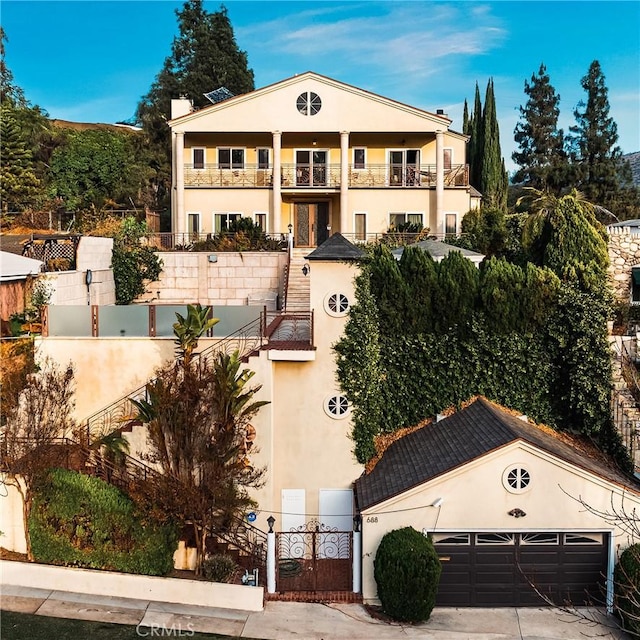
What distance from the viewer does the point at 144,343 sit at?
714 inches

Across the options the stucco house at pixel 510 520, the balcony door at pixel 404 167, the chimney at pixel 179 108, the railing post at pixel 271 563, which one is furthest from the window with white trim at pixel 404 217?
the railing post at pixel 271 563

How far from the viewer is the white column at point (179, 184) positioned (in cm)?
3231

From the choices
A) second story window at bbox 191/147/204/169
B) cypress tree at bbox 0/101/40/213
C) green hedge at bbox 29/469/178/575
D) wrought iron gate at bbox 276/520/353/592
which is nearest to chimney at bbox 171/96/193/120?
second story window at bbox 191/147/204/169

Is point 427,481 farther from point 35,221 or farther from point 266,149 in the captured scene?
point 35,221

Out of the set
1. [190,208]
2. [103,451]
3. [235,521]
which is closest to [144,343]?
[103,451]

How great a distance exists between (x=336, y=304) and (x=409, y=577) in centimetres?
696

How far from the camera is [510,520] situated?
14.9m

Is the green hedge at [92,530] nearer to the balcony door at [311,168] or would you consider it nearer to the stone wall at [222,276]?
the stone wall at [222,276]

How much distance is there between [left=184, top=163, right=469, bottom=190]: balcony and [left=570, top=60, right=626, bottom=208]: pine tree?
14.6 metres

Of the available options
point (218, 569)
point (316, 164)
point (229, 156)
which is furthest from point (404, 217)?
point (218, 569)

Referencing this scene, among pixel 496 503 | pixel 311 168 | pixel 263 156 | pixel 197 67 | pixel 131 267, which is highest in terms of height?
pixel 197 67

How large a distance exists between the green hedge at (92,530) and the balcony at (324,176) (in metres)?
20.8

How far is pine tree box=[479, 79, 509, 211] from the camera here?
43250 mm

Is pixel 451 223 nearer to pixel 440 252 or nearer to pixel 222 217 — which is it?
pixel 440 252
